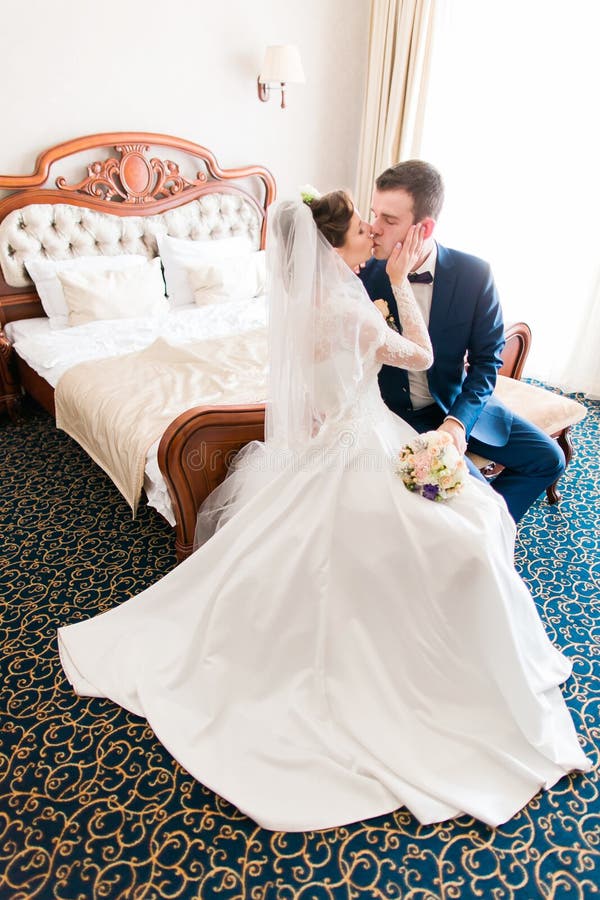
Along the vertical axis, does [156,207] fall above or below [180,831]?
above

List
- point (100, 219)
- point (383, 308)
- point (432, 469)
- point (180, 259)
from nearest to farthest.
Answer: point (432, 469) < point (383, 308) < point (100, 219) < point (180, 259)

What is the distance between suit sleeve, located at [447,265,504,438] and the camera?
223cm

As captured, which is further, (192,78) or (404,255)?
(192,78)

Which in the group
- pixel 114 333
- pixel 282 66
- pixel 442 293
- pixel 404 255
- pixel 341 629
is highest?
pixel 282 66

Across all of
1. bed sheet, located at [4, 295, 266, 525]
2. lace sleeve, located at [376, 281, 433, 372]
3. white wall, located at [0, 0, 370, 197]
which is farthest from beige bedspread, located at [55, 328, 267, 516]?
white wall, located at [0, 0, 370, 197]

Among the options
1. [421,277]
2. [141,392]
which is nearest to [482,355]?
[421,277]

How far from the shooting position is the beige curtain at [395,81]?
172 inches

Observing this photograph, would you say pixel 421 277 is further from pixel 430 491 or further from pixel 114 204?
pixel 114 204

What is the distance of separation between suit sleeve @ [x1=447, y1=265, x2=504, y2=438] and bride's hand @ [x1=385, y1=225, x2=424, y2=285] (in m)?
0.42

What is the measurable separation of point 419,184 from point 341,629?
157cm

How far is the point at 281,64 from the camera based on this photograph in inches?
159

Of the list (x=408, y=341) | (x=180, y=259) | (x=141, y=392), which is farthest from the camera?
(x=180, y=259)

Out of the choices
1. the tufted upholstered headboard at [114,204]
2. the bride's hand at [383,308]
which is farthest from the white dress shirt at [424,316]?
the tufted upholstered headboard at [114,204]

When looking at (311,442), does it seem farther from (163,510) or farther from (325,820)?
(325,820)
